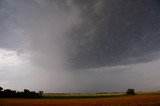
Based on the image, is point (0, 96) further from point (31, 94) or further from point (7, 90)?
point (31, 94)

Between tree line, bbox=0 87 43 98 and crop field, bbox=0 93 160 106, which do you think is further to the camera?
tree line, bbox=0 87 43 98

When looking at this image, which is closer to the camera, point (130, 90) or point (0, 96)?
point (0, 96)

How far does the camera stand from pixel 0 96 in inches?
3620

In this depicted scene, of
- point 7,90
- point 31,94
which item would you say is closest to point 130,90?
point 31,94

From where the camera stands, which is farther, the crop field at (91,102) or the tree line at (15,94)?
the tree line at (15,94)

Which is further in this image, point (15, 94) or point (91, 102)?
point (15, 94)

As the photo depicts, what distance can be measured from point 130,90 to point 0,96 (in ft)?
253

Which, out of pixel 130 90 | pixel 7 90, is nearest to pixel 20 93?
pixel 7 90

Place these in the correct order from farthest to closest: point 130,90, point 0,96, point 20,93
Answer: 1. point 130,90
2. point 20,93
3. point 0,96

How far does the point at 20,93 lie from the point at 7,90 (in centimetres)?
596

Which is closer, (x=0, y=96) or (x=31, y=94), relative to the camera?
(x=0, y=96)

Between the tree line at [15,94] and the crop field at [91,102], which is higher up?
the tree line at [15,94]

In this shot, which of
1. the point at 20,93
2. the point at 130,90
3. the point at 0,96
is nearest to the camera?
the point at 0,96

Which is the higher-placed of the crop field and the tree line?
the tree line
